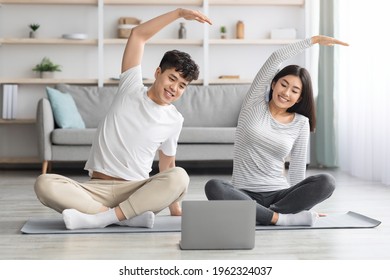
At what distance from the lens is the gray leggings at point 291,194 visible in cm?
302

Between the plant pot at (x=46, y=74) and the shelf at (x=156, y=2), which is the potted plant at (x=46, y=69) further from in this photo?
the shelf at (x=156, y=2)

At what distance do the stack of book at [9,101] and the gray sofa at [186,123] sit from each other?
45 centimetres

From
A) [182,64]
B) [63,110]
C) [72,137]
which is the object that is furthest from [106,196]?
[63,110]

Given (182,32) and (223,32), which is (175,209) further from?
(223,32)

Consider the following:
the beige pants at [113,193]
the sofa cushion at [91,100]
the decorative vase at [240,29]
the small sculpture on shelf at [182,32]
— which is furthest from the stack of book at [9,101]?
the beige pants at [113,193]

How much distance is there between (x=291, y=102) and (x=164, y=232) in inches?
31.7

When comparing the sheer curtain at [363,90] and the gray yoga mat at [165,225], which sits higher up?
the sheer curtain at [363,90]

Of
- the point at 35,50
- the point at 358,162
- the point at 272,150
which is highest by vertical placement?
the point at 35,50

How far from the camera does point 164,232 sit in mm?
2924

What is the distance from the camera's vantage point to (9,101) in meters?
6.53

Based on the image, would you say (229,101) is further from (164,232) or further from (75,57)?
(164,232)

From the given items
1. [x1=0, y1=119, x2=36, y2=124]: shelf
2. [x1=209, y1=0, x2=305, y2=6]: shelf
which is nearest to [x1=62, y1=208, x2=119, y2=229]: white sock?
[x1=0, y1=119, x2=36, y2=124]: shelf
